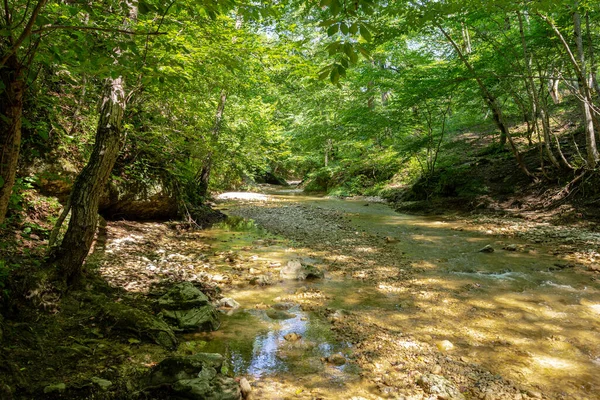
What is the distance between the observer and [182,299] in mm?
3500

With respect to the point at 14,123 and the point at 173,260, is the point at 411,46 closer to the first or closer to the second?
the point at 173,260

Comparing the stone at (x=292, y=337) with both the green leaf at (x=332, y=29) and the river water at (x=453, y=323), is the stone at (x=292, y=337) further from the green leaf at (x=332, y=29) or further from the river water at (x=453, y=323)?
the green leaf at (x=332, y=29)

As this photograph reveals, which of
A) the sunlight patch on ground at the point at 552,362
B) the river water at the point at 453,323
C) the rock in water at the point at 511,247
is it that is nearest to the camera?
the river water at the point at 453,323

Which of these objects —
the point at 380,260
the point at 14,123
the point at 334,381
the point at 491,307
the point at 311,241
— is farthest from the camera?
the point at 311,241

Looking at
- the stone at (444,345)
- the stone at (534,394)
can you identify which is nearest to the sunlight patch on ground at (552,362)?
the stone at (534,394)

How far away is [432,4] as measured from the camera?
24.7ft

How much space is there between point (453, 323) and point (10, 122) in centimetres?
394

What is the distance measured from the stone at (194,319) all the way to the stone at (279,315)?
565 mm

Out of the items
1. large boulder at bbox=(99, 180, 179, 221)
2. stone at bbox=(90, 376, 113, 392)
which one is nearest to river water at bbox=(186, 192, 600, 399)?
stone at bbox=(90, 376, 113, 392)

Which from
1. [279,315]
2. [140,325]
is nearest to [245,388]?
[140,325]

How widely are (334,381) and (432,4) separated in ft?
26.9

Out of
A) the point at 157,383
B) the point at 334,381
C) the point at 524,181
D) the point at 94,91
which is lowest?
the point at 334,381

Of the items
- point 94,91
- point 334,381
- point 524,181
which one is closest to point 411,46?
point 524,181

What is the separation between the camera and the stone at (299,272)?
4836 millimetres
